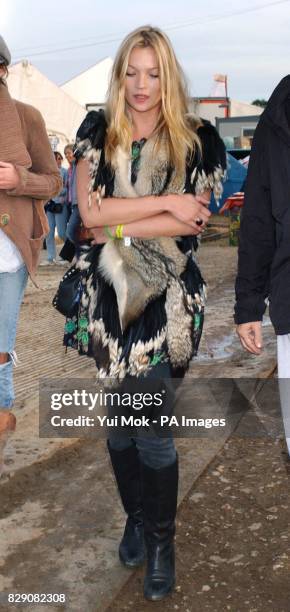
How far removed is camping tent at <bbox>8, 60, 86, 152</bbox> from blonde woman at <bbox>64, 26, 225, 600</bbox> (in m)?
18.1

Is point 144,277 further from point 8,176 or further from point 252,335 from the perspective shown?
point 8,176

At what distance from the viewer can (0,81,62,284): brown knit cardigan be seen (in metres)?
3.22

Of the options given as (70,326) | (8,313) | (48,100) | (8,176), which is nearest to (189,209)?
(70,326)

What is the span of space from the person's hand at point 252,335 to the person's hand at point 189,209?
43 cm

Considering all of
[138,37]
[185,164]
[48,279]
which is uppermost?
[138,37]

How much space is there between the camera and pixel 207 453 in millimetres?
4008

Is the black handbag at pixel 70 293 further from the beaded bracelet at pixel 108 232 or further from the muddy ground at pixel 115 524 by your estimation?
the muddy ground at pixel 115 524

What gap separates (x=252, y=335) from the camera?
244 cm

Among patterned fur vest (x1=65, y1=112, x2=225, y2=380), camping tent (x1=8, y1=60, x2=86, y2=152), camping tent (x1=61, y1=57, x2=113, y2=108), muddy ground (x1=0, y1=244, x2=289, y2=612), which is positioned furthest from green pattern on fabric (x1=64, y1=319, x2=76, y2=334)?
camping tent (x1=61, y1=57, x2=113, y2=108)

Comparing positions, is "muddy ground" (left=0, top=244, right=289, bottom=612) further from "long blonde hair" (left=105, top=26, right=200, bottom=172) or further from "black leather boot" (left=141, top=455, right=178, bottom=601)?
"long blonde hair" (left=105, top=26, right=200, bottom=172)

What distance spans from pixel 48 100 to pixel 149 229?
843 inches

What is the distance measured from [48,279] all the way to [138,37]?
8721 mm

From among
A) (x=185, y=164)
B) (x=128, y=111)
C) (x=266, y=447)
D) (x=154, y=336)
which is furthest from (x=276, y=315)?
(x=266, y=447)

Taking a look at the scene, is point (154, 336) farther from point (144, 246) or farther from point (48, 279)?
point (48, 279)
